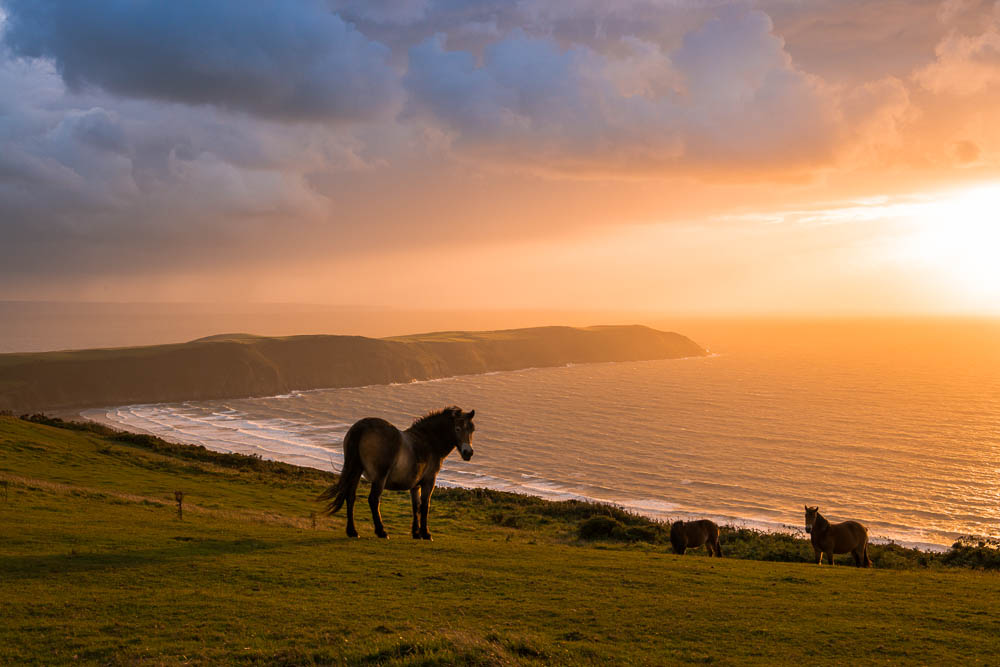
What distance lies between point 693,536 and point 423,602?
14.9 m

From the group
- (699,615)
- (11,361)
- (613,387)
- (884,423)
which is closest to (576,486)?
(699,615)

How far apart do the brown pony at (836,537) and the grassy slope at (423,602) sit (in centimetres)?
258

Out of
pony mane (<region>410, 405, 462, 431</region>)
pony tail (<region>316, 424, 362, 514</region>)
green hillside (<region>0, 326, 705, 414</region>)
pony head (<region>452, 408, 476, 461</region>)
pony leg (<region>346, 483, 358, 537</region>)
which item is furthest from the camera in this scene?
green hillside (<region>0, 326, 705, 414</region>)

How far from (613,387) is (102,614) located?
14198 cm

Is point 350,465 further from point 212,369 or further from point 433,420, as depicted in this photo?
point 212,369

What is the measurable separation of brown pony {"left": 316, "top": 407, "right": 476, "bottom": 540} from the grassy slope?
1177 millimetres

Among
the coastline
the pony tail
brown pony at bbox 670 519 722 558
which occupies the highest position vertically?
the pony tail

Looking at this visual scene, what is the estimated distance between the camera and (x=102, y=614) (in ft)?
35.9

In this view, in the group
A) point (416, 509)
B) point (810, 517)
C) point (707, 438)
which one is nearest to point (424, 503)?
point (416, 509)

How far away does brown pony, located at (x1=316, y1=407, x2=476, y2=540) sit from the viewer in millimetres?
17094

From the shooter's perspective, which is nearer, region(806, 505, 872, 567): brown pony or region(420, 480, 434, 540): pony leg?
region(420, 480, 434, 540): pony leg

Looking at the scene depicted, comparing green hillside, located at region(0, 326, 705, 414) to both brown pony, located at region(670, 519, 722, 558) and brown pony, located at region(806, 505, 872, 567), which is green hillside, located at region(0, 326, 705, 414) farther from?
brown pony, located at region(806, 505, 872, 567)

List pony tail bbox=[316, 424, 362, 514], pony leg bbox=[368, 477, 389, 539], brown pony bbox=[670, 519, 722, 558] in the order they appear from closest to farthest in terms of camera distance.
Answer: pony tail bbox=[316, 424, 362, 514] < pony leg bbox=[368, 477, 389, 539] < brown pony bbox=[670, 519, 722, 558]

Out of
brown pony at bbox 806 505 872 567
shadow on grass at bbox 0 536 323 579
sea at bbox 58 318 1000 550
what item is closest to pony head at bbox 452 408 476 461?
shadow on grass at bbox 0 536 323 579
